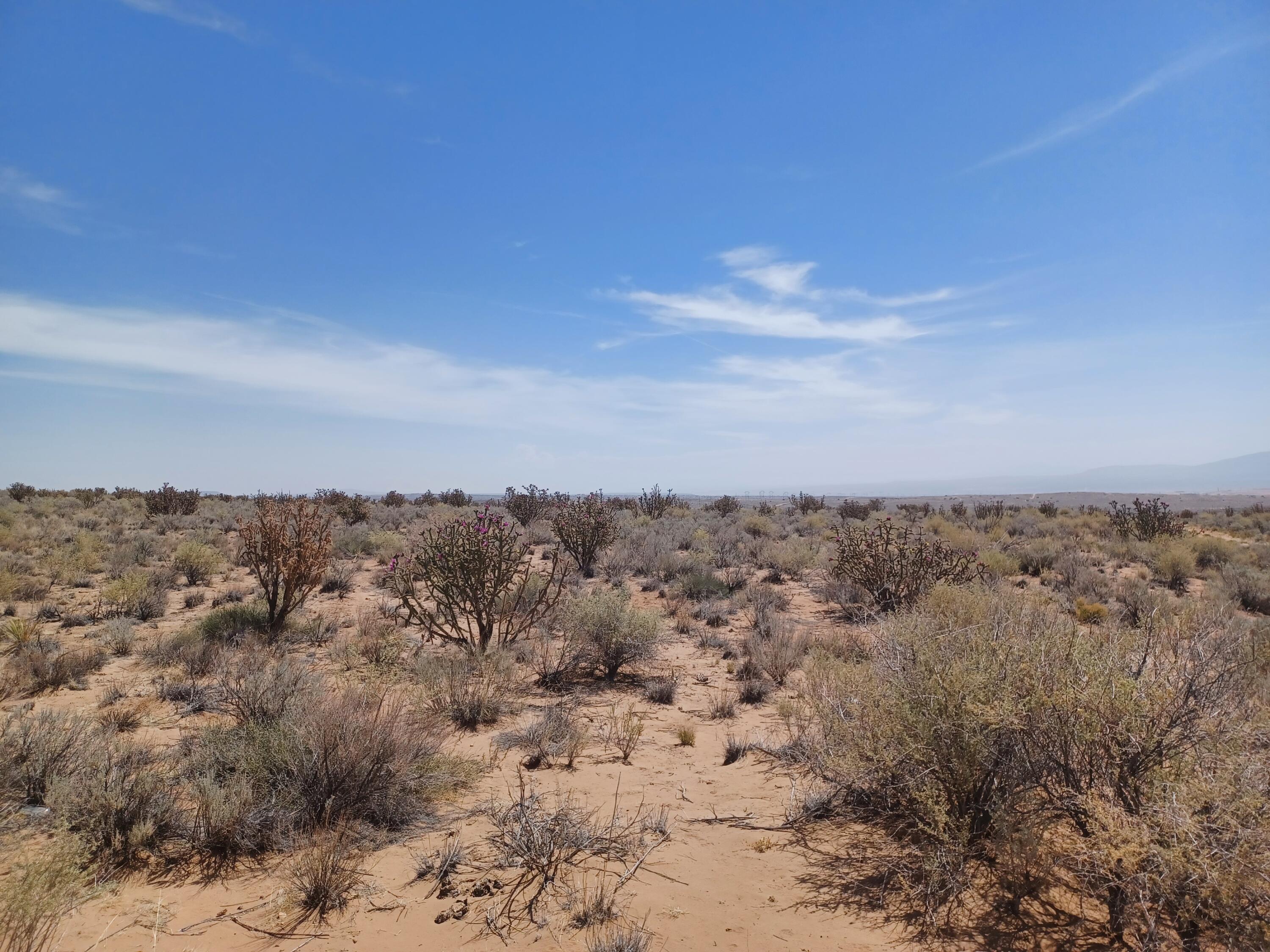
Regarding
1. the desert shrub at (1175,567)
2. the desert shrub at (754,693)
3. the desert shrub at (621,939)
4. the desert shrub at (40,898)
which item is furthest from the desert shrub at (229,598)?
the desert shrub at (1175,567)

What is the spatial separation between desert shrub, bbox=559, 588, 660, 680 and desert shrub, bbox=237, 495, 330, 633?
169 inches

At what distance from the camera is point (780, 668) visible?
25.7ft

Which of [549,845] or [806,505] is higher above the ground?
[806,505]

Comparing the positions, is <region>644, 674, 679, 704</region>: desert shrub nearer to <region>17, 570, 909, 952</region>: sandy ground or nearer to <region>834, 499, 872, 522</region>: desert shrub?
<region>17, 570, 909, 952</region>: sandy ground

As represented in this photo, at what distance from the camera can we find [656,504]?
2798cm

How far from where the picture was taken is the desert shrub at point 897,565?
1042 cm

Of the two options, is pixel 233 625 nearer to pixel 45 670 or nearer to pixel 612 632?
pixel 45 670

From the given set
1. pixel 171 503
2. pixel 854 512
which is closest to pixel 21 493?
pixel 171 503

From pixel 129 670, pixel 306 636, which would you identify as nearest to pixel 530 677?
pixel 306 636

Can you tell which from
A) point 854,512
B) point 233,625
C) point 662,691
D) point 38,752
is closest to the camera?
point 38,752

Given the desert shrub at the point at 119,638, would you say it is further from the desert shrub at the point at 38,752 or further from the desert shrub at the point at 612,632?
the desert shrub at the point at 612,632

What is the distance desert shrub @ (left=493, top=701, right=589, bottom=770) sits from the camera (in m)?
5.50

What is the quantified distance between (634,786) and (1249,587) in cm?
1350

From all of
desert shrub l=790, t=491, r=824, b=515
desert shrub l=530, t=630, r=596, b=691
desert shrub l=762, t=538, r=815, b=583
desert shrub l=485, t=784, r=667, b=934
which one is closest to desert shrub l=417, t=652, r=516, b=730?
desert shrub l=530, t=630, r=596, b=691
